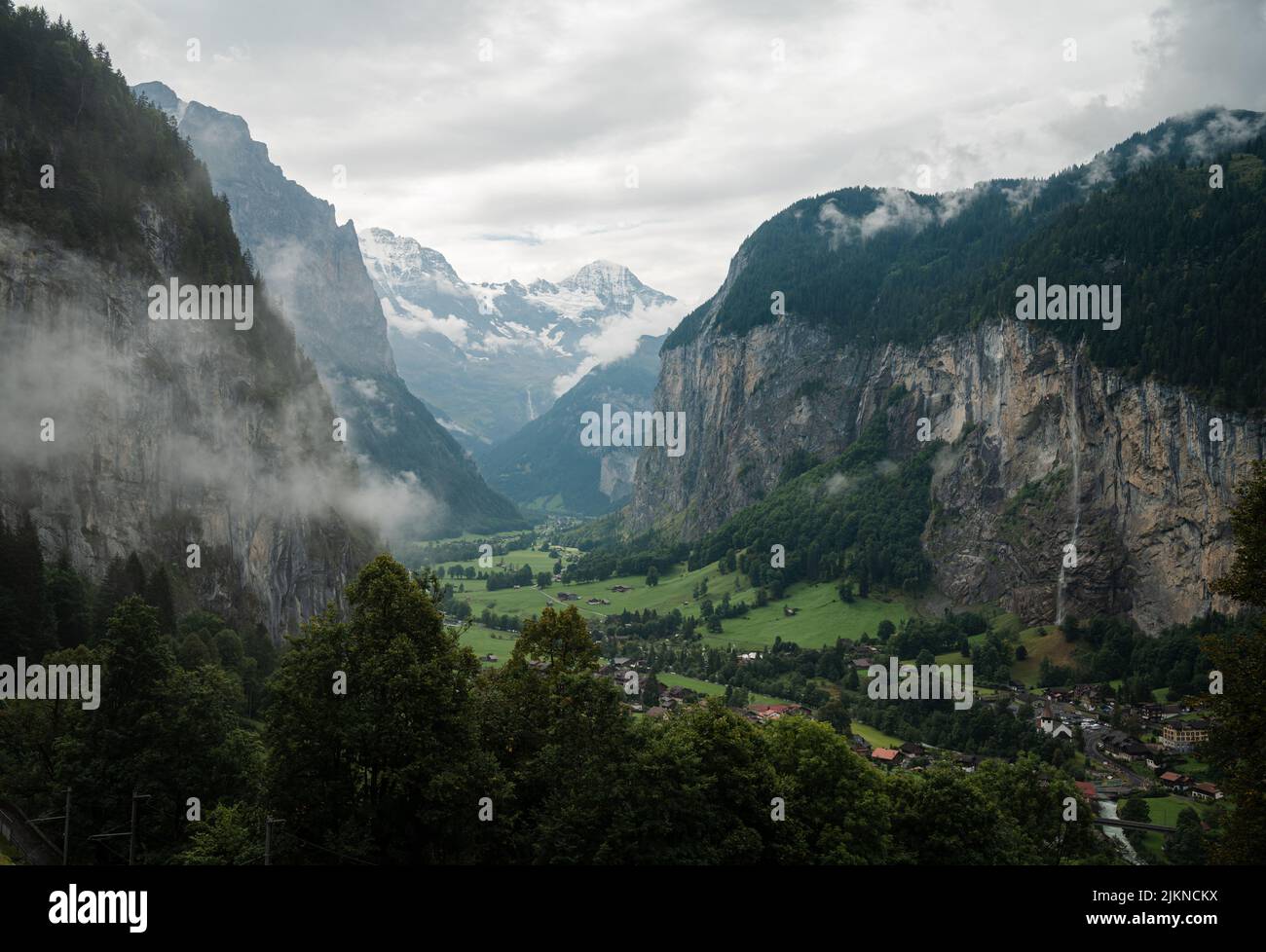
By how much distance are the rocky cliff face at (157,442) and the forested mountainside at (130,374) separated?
19 cm

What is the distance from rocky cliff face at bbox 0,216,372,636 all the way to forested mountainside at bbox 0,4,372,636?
7.7 inches

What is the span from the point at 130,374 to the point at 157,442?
757 centimetres

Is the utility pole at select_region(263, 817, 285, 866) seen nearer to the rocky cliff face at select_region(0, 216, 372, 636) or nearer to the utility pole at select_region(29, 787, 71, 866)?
the utility pole at select_region(29, 787, 71, 866)

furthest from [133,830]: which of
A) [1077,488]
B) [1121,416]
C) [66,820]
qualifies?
[1077,488]

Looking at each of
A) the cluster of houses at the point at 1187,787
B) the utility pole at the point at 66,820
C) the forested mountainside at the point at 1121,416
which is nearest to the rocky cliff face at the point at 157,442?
the utility pole at the point at 66,820

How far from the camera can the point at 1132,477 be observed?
13200cm

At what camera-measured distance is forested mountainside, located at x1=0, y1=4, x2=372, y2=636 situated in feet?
265

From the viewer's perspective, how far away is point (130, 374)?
90.5 metres

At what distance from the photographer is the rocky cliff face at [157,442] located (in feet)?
261

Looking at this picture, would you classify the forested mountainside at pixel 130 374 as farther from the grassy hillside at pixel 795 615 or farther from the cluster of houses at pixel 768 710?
the cluster of houses at pixel 768 710
